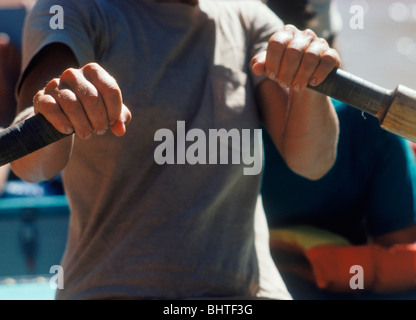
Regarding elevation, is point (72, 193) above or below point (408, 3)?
below

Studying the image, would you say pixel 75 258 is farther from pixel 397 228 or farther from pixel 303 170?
pixel 397 228

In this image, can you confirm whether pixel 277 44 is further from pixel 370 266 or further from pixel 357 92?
pixel 370 266

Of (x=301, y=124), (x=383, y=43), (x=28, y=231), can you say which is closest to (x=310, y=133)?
(x=301, y=124)

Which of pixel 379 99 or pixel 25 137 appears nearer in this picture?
pixel 25 137

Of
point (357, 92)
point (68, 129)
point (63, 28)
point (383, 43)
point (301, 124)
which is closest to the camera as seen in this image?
point (68, 129)

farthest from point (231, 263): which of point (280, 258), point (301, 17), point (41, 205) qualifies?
point (41, 205)

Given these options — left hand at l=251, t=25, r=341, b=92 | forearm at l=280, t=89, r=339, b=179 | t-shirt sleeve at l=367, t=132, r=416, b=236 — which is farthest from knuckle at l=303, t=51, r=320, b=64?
t-shirt sleeve at l=367, t=132, r=416, b=236

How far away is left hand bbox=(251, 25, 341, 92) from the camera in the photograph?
728 millimetres

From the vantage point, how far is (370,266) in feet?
4.30

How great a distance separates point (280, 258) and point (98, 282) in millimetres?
624

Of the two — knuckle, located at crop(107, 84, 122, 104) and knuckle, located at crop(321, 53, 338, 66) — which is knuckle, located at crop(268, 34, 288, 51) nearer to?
knuckle, located at crop(321, 53, 338, 66)

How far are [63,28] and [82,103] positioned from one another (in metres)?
0.26

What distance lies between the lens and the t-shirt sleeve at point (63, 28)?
0.82 m

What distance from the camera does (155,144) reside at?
2.97ft
